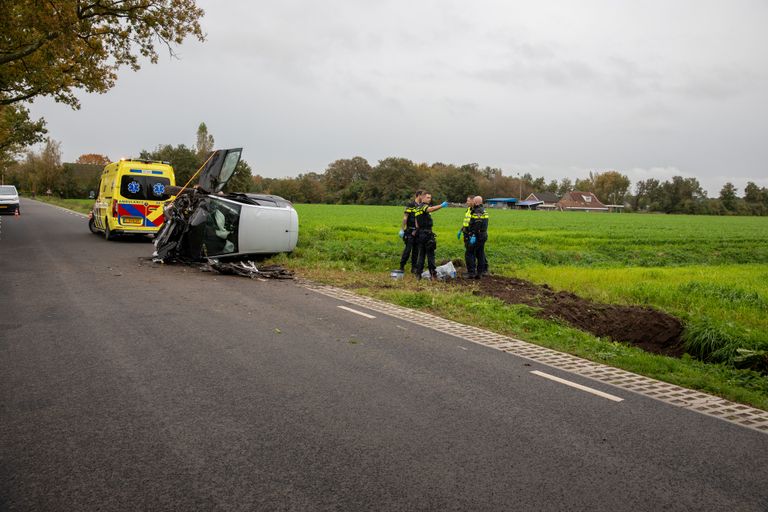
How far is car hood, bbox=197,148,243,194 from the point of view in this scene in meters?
13.9

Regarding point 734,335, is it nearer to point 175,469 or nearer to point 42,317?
point 175,469

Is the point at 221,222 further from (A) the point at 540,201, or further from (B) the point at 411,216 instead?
(A) the point at 540,201

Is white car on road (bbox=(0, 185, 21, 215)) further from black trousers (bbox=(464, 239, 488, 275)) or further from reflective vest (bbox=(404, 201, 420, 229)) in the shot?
black trousers (bbox=(464, 239, 488, 275))

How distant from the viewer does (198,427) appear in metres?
4.03

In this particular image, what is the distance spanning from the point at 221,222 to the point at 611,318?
880cm

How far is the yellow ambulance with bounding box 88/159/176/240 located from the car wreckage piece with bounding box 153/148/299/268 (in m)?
4.67

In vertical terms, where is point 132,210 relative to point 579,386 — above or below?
above

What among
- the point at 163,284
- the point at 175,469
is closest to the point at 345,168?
the point at 163,284

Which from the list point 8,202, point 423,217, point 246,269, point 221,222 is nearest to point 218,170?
point 221,222

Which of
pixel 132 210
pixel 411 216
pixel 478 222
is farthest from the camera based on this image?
pixel 132 210

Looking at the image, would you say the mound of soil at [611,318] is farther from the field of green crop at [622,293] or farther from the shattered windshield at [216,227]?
the shattered windshield at [216,227]

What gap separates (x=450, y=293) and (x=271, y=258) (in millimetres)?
5925

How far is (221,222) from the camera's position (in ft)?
43.1

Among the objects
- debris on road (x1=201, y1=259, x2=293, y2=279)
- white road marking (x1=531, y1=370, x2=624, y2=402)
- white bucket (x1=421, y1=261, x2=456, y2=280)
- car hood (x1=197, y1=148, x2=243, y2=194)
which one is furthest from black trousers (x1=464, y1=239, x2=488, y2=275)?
white road marking (x1=531, y1=370, x2=624, y2=402)
